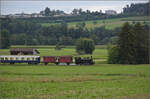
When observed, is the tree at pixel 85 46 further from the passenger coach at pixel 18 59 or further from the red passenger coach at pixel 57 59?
the passenger coach at pixel 18 59

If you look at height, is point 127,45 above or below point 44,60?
above

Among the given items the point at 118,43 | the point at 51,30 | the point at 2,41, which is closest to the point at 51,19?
the point at 51,30

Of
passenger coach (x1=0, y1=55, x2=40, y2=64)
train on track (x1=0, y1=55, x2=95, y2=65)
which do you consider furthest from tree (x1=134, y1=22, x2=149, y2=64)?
passenger coach (x1=0, y1=55, x2=40, y2=64)

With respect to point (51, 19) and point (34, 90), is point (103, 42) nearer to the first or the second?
point (51, 19)

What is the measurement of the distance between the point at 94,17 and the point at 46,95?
470ft

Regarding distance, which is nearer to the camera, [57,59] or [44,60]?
[44,60]

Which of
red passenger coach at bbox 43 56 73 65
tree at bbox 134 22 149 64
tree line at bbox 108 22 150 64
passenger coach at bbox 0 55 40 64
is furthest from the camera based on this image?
tree at bbox 134 22 149 64

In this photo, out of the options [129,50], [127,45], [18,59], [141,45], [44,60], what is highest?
[127,45]

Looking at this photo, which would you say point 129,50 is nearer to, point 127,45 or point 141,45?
point 127,45

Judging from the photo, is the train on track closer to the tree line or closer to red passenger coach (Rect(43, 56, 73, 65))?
red passenger coach (Rect(43, 56, 73, 65))

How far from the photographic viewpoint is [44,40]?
109 m

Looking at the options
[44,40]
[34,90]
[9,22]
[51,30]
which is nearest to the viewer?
[34,90]

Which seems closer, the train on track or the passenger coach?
the train on track

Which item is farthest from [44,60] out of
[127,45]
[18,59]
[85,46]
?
[85,46]
